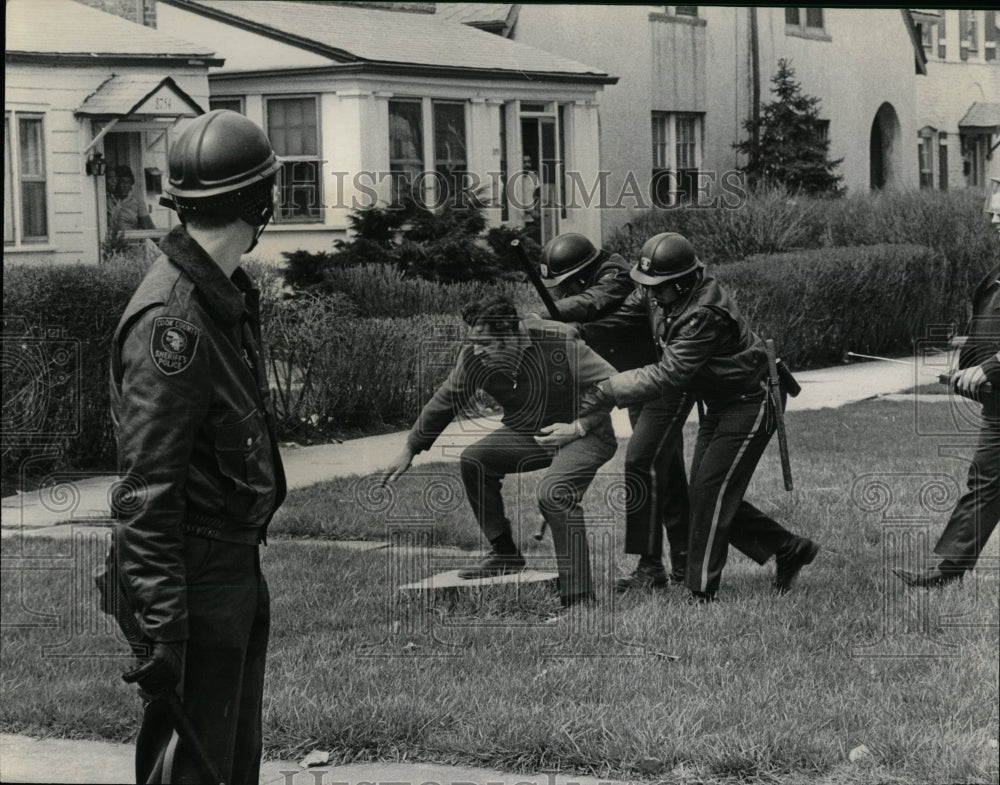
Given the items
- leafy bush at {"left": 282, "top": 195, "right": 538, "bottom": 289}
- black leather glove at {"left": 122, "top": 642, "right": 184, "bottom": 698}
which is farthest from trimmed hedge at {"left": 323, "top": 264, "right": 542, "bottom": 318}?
black leather glove at {"left": 122, "top": 642, "right": 184, "bottom": 698}

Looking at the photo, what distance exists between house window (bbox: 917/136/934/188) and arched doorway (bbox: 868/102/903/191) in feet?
0.40

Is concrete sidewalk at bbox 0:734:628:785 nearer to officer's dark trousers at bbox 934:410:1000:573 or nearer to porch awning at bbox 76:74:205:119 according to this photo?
officer's dark trousers at bbox 934:410:1000:573

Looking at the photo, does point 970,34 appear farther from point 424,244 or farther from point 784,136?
point 424,244

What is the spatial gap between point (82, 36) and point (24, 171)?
79 centimetres

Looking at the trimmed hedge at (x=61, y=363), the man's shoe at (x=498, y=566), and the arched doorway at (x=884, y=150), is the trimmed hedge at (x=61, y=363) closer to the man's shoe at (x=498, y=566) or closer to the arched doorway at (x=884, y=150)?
the man's shoe at (x=498, y=566)

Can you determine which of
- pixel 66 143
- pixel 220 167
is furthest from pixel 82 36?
pixel 220 167

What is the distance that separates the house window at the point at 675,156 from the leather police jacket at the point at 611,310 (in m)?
0.57

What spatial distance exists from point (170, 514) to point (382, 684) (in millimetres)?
2441

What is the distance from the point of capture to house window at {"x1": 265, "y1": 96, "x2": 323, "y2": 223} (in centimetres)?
772

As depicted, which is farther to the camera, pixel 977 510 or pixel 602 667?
pixel 977 510

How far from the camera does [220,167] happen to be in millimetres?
3449

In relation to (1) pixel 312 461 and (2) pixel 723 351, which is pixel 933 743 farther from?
(1) pixel 312 461

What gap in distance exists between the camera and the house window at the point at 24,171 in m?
7.59

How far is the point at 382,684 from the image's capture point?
5.51 metres
